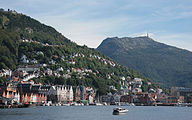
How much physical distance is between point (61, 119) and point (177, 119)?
1298 inches

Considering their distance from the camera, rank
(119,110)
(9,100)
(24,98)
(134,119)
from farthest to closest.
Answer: (24,98) → (9,100) → (119,110) → (134,119)

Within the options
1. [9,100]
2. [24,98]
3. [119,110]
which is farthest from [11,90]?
[119,110]

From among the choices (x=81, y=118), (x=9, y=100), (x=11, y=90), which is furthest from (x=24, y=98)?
(x=81, y=118)

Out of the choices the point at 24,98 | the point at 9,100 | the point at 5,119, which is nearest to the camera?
the point at 5,119

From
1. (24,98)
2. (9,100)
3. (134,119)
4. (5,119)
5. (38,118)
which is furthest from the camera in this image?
(24,98)

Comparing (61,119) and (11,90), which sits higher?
(11,90)

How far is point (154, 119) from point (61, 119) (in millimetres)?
25562

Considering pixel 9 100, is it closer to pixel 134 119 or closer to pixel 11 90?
pixel 11 90

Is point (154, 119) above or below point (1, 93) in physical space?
below

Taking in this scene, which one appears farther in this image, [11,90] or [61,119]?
[11,90]

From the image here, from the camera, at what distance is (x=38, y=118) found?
103 meters

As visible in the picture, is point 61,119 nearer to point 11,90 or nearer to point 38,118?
point 38,118

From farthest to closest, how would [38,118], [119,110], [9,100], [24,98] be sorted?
[24,98]
[9,100]
[119,110]
[38,118]

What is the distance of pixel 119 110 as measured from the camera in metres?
134
